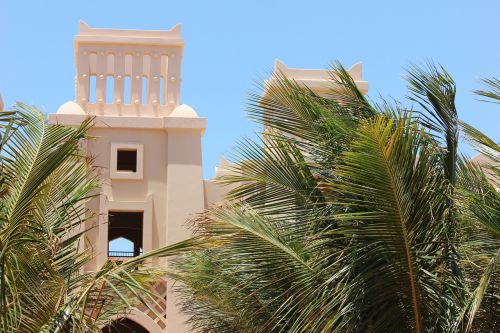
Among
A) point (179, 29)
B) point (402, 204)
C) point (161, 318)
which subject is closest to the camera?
point (402, 204)

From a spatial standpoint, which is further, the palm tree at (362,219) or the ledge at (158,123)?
the ledge at (158,123)

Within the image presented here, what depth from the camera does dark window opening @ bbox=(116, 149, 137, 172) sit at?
2137 cm

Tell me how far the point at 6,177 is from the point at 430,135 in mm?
4046

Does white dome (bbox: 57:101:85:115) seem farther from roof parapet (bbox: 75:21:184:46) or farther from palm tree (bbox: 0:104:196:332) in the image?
palm tree (bbox: 0:104:196:332)

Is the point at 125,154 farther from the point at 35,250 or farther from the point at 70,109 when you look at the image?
the point at 35,250

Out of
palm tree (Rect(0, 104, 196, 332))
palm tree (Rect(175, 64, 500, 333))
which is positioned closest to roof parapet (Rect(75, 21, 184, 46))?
palm tree (Rect(175, 64, 500, 333))

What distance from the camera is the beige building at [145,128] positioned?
2077 cm

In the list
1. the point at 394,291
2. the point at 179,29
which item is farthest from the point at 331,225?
the point at 179,29

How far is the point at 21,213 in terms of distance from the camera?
6.71 meters

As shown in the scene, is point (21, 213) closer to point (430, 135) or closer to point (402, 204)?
point (402, 204)

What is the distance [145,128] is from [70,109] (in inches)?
61.6

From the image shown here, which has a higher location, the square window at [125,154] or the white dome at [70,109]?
the white dome at [70,109]

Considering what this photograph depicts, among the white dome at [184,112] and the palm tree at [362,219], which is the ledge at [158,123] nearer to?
the white dome at [184,112]

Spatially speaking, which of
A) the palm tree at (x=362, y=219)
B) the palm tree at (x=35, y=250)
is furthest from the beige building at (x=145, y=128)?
the palm tree at (x=35, y=250)
